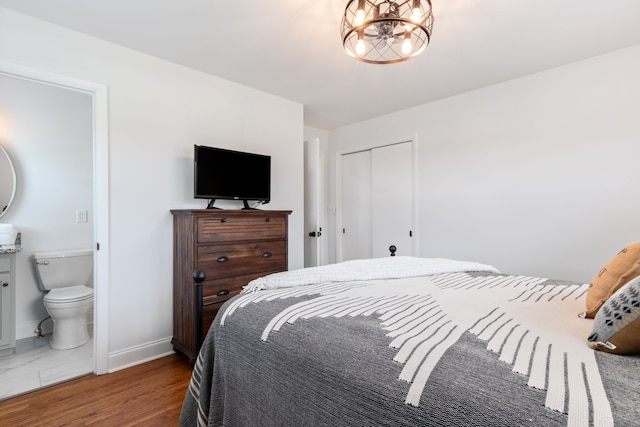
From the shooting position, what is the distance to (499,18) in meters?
2.04

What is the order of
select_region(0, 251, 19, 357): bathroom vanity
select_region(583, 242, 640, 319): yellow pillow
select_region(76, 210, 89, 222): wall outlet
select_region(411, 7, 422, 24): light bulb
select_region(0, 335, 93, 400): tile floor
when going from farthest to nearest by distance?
1. select_region(76, 210, 89, 222): wall outlet
2. select_region(0, 251, 19, 357): bathroom vanity
3. select_region(0, 335, 93, 400): tile floor
4. select_region(411, 7, 422, 24): light bulb
5. select_region(583, 242, 640, 319): yellow pillow

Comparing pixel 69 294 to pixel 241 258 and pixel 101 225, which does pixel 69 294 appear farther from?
pixel 241 258

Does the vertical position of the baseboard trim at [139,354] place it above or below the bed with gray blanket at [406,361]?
below

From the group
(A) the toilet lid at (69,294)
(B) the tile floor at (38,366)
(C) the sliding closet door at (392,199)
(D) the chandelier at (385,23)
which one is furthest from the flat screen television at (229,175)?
(C) the sliding closet door at (392,199)

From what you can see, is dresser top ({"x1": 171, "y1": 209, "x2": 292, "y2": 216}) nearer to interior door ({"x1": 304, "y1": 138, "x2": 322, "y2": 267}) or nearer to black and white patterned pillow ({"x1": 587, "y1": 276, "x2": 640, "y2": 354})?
interior door ({"x1": 304, "y1": 138, "x2": 322, "y2": 267})

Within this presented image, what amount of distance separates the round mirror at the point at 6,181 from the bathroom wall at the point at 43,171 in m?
0.04

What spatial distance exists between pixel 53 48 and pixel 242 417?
2654 mm

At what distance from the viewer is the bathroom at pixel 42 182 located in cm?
291

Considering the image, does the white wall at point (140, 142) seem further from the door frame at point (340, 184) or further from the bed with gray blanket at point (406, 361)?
the door frame at point (340, 184)

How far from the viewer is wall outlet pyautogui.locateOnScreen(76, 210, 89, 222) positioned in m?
3.32

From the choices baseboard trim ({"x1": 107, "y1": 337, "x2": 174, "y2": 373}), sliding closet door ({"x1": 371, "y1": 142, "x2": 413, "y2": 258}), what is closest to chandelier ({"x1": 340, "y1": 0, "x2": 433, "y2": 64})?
sliding closet door ({"x1": 371, "y1": 142, "x2": 413, "y2": 258})

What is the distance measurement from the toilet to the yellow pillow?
11.5 feet

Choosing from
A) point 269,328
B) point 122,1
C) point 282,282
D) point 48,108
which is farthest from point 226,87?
point 269,328

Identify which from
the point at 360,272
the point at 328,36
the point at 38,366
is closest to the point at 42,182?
the point at 38,366
